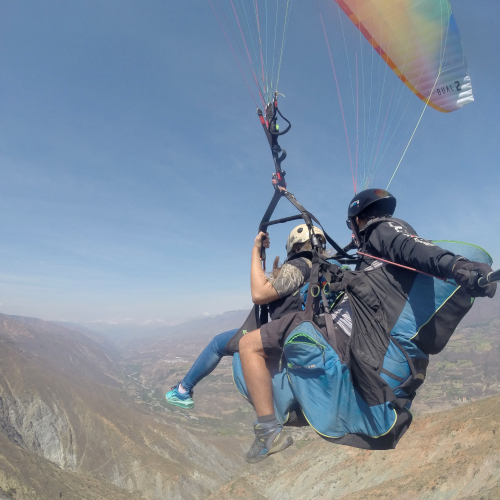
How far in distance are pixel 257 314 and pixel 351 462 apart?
4901cm

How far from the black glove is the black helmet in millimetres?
1191

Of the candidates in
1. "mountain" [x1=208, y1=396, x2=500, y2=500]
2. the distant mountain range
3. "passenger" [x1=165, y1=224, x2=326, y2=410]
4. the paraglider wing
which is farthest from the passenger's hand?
the distant mountain range

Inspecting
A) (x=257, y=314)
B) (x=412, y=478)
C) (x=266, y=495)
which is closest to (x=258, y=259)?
(x=257, y=314)

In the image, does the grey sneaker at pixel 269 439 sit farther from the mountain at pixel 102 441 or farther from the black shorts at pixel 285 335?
the mountain at pixel 102 441

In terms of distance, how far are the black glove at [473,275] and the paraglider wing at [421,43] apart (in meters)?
7.02

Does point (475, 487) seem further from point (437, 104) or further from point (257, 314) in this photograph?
point (257, 314)

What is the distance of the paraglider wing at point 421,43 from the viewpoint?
6.76 m

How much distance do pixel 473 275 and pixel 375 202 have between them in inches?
52.2

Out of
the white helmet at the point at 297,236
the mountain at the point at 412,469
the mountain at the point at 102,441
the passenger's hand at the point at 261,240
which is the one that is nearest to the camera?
the passenger's hand at the point at 261,240

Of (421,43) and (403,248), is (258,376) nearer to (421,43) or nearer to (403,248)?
(403,248)

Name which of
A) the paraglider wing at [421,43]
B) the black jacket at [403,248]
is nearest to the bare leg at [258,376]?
the black jacket at [403,248]

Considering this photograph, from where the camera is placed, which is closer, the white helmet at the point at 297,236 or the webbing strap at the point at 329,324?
the webbing strap at the point at 329,324

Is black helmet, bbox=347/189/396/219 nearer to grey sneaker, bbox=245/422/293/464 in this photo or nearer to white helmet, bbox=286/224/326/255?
white helmet, bbox=286/224/326/255

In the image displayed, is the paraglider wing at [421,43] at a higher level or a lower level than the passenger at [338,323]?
higher
